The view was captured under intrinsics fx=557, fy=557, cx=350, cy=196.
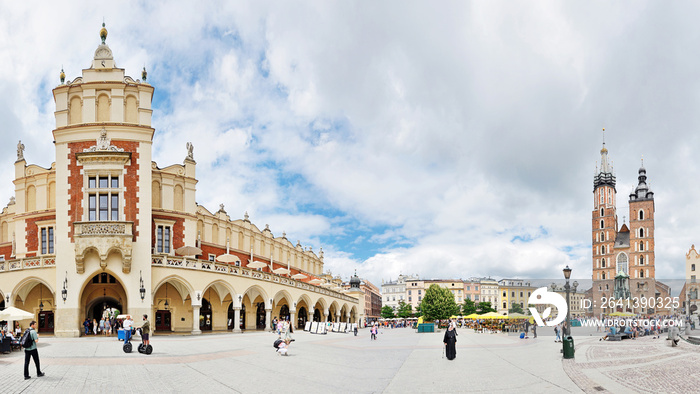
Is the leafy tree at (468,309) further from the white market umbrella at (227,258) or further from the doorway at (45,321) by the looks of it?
the doorway at (45,321)

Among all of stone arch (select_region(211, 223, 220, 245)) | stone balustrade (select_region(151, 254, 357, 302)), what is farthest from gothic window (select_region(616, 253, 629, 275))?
stone arch (select_region(211, 223, 220, 245))

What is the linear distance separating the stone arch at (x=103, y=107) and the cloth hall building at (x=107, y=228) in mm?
82

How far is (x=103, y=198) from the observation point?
37.8 m

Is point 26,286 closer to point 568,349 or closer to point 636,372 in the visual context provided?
point 568,349

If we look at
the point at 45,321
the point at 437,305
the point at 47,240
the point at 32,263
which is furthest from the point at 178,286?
the point at 437,305

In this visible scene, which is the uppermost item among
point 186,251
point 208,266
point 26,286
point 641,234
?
point 641,234

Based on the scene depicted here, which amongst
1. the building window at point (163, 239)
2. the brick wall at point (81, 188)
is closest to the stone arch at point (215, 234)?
the building window at point (163, 239)

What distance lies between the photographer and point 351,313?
87.1 meters

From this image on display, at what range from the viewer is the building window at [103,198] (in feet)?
123

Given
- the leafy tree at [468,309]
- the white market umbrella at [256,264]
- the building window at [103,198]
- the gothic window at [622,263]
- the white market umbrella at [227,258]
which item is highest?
the building window at [103,198]

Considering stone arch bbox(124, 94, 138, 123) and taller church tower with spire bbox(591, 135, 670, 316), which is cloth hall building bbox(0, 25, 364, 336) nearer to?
stone arch bbox(124, 94, 138, 123)

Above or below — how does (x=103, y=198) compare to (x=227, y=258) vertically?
above

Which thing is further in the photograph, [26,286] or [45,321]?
[45,321]

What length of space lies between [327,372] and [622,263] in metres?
144
